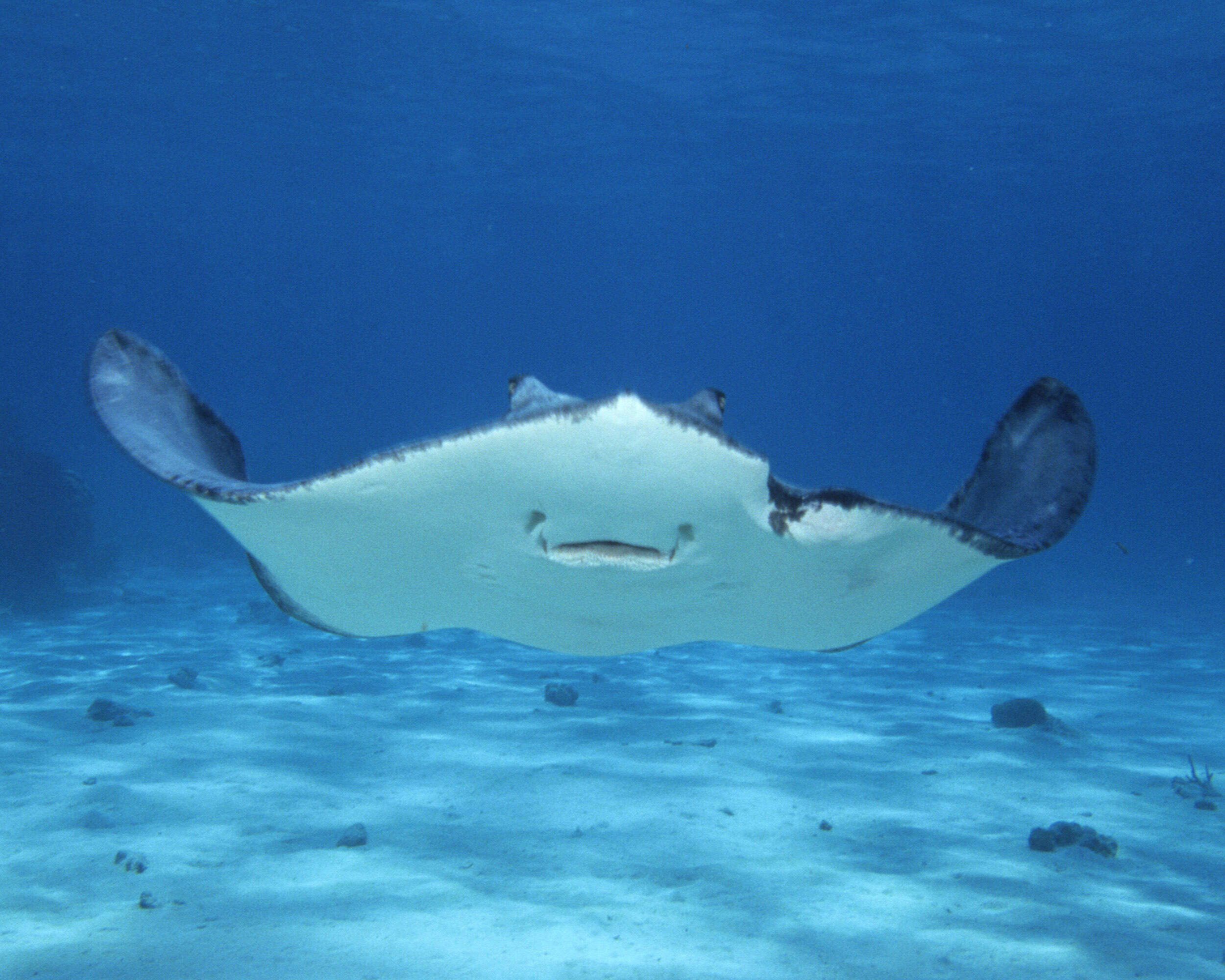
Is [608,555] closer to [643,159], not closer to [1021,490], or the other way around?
[1021,490]

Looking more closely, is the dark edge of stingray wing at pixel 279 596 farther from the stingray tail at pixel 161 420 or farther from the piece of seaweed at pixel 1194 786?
the piece of seaweed at pixel 1194 786

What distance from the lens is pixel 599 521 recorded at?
6.77 ft

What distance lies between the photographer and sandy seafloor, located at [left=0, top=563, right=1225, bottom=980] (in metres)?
3.47

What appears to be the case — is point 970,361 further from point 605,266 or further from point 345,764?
point 345,764

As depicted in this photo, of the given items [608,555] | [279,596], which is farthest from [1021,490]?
[279,596]

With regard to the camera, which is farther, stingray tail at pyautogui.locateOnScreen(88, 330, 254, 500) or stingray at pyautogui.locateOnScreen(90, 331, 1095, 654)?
stingray tail at pyautogui.locateOnScreen(88, 330, 254, 500)

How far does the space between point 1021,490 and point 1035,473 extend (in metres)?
0.09

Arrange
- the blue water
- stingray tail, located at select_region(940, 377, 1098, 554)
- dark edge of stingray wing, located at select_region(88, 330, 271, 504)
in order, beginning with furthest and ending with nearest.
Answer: the blue water
stingray tail, located at select_region(940, 377, 1098, 554)
dark edge of stingray wing, located at select_region(88, 330, 271, 504)

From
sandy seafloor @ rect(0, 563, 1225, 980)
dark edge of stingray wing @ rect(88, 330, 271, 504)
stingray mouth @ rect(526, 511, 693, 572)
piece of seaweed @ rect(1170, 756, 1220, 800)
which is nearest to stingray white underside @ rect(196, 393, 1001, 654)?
stingray mouth @ rect(526, 511, 693, 572)

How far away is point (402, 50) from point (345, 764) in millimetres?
24634

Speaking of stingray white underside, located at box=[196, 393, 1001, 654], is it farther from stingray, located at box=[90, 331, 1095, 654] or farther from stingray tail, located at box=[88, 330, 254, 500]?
stingray tail, located at box=[88, 330, 254, 500]

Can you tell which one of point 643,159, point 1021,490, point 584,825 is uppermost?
point 643,159

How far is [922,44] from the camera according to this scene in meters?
22.1

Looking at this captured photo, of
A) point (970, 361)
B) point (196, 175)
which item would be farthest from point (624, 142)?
point (970, 361)
